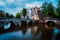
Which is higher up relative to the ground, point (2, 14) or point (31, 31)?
point (2, 14)

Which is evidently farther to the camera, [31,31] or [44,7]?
[31,31]

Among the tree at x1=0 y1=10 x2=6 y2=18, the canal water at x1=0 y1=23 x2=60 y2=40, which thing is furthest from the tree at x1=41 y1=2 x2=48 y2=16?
the tree at x1=0 y1=10 x2=6 y2=18

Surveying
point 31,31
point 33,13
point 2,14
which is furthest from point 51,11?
point 2,14

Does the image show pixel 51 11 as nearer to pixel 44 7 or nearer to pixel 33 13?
pixel 44 7

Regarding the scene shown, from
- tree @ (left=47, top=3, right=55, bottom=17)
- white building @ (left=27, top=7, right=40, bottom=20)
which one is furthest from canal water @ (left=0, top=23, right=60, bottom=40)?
tree @ (left=47, top=3, right=55, bottom=17)

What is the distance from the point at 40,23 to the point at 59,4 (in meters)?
0.66

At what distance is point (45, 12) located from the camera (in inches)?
134

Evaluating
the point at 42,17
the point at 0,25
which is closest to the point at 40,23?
the point at 42,17

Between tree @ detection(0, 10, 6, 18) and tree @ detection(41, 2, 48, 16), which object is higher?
tree @ detection(41, 2, 48, 16)

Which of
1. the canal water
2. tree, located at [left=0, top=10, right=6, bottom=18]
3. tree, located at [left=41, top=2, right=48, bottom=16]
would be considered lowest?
the canal water

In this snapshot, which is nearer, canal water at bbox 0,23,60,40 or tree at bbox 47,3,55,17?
canal water at bbox 0,23,60,40

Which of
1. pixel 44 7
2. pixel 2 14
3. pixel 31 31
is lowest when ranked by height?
pixel 31 31

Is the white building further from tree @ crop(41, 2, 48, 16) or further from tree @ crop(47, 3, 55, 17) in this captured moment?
tree @ crop(47, 3, 55, 17)

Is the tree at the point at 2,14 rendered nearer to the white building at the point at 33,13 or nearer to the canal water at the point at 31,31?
the canal water at the point at 31,31
